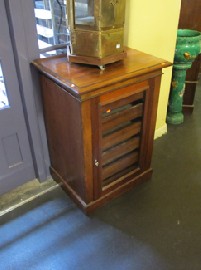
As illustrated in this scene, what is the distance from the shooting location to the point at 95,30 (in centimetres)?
127

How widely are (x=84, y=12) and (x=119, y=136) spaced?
68 centimetres

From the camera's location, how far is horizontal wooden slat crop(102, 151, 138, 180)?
1.58m

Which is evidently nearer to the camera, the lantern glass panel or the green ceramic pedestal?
the lantern glass panel

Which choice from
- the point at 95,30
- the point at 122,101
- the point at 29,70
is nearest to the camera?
the point at 95,30

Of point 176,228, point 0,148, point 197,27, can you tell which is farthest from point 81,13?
point 197,27

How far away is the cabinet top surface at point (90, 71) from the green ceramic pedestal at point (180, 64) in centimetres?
78

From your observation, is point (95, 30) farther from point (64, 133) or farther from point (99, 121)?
point (64, 133)

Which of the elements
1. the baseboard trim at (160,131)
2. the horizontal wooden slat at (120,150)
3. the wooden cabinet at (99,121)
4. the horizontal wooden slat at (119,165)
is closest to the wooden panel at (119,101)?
the wooden cabinet at (99,121)

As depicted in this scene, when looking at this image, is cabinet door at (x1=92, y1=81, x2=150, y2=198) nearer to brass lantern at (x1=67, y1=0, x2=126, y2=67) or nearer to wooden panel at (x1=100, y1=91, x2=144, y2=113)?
wooden panel at (x1=100, y1=91, x2=144, y2=113)

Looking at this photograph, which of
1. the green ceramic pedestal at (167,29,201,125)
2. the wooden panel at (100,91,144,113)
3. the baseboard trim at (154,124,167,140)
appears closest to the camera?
the wooden panel at (100,91,144,113)

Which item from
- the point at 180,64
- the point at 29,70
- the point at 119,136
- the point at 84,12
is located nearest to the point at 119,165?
the point at 119,136

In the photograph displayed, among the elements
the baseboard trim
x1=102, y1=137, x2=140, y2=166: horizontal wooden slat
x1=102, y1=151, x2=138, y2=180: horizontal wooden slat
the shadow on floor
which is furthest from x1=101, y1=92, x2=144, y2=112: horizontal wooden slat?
the baseboard trim

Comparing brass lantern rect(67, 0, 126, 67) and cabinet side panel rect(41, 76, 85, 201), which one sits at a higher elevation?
brass lantern rect(67, 0, 126, 67)

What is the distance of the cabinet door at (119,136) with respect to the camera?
4.40 ft
